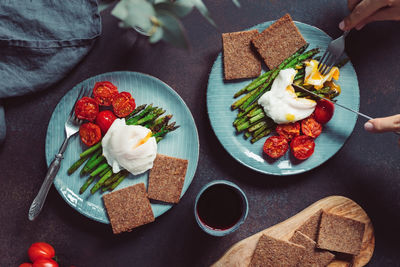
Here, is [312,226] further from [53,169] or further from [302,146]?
[53,169]

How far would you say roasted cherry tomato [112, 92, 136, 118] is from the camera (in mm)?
2232

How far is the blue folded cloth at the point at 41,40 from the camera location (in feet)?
7.32

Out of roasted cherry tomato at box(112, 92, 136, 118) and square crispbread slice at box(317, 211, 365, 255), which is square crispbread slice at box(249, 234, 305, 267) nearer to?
square crispbread slice at box(317, 211, 365, 255)

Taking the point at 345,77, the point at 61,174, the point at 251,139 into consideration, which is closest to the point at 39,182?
the point at 61,174

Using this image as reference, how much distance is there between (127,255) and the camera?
7.88ft

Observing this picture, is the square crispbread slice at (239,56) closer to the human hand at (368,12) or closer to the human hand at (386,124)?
the human hand at (368,12)

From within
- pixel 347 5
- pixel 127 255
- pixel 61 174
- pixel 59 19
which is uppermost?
pixel 347 5

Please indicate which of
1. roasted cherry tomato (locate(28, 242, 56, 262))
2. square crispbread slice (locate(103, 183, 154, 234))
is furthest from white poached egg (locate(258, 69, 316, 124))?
roasted cherry tomato (locate(28, 242, 56, 262))

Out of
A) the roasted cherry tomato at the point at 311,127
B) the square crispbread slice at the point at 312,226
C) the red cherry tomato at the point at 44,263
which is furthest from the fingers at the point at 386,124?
the red cherry tomato at the point at 44,263

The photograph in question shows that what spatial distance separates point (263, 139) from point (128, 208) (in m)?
0.97

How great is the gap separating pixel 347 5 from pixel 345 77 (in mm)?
526

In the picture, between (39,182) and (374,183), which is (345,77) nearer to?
(374,183)

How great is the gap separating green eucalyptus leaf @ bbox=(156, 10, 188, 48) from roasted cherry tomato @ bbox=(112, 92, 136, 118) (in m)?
1.05

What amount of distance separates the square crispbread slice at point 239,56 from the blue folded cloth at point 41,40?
0.87 m
